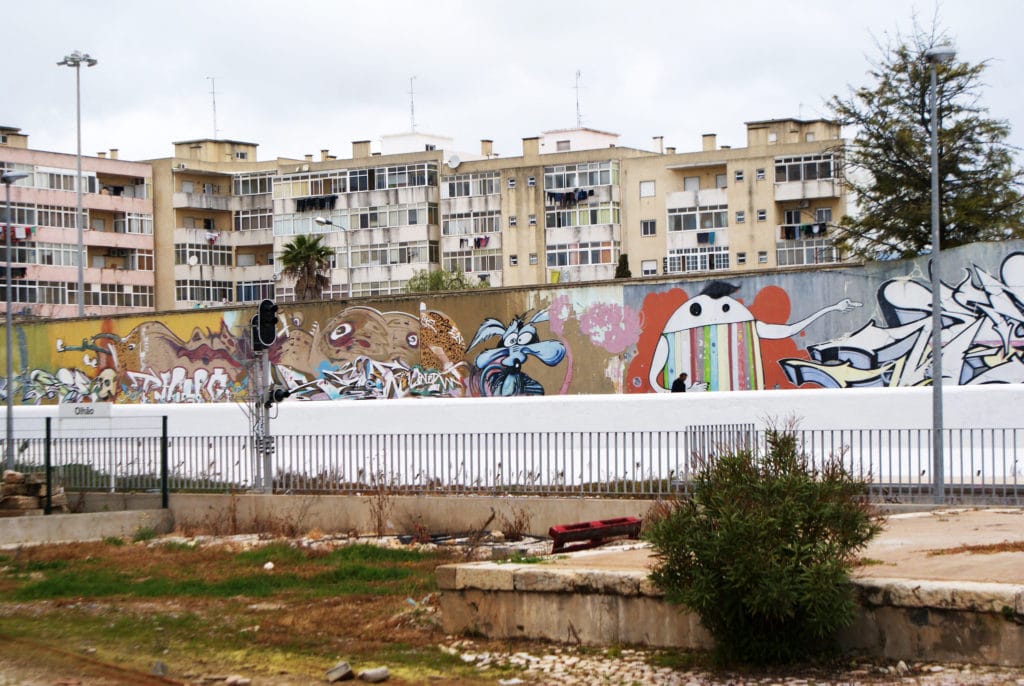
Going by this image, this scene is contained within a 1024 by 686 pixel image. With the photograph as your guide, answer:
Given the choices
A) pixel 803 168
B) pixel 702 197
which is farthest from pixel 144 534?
pixel 803 168

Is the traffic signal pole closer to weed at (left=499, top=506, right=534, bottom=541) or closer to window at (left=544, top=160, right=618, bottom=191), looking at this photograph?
weed at (left=499, top=506, right=534, bottom=541)

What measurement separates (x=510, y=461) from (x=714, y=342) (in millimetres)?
12578

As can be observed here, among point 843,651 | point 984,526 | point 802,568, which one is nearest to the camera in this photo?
point 802,568

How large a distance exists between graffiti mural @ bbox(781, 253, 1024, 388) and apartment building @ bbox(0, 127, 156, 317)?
60233 mm

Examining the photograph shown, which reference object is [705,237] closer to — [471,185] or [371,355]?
[471,185]

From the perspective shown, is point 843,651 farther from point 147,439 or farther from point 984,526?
point 147,439

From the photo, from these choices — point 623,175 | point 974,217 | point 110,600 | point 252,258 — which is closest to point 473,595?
point 110,600

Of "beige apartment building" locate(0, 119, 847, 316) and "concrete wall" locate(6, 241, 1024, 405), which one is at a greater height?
"beige apartment building" locate(0, 119, 847, 316)

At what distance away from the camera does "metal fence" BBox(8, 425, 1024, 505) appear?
18625 millimetres

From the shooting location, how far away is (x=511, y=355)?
3559cm

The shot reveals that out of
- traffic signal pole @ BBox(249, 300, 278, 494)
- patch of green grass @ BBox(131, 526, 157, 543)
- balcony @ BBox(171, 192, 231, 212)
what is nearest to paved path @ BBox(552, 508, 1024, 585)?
traffic signal pole @ BBox(249, 300, 278, 494)

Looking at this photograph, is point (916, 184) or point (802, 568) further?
point (916, 184)

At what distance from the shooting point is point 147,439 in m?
24.3

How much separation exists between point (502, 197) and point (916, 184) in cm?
5410
